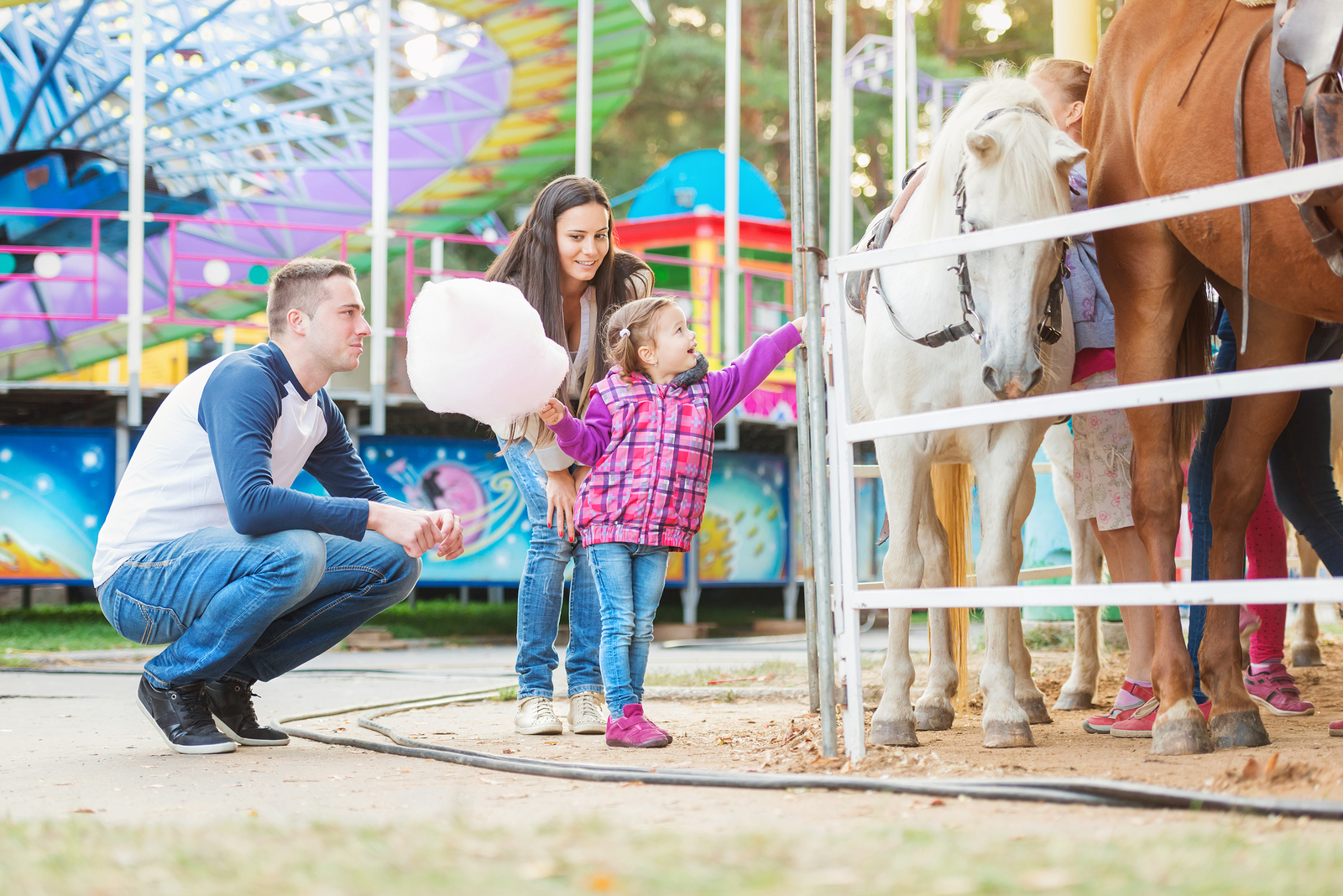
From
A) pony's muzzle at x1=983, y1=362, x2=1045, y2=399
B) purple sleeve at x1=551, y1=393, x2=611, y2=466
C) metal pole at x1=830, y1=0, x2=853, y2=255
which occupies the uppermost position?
metal pole at x1=830, y1=0, x2=853, y2=255

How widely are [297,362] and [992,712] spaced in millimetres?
2243

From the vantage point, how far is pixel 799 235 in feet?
10.3

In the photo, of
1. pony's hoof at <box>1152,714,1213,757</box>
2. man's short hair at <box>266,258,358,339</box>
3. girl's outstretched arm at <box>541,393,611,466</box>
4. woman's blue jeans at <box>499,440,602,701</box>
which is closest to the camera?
pony's hoof at <box>1152,714,1213,757</box>

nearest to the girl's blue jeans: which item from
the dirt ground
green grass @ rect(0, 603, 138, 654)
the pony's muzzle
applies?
the dirt ground

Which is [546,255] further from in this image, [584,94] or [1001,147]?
[584,94]

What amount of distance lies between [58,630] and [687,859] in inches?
391

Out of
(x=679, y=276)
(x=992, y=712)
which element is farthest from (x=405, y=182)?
(x=992, y=712)

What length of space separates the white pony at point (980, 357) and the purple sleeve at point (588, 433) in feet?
2.72

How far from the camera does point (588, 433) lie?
3.54 metres

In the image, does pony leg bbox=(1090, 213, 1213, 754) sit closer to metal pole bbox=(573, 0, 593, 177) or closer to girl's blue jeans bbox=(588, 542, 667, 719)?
girl's blue jeans bbox=(588, 542, 667, 719)

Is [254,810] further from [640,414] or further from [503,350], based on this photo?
[640,414]

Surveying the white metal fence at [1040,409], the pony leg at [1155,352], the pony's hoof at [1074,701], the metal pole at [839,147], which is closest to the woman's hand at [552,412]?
the white metal fence at [1040,409]

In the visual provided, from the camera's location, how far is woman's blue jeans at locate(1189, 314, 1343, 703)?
365 cm

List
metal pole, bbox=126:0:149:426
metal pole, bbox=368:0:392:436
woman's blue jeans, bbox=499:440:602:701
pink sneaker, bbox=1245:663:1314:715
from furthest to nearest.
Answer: metal pole, bbox=368:0:392:436 → metal pole, bbox=126:0:149:426 → pink sneaker, bbox=1245:663:1314:715 → woman's blue jeans, bbox=499:440:602:701
